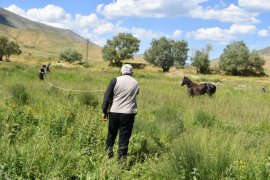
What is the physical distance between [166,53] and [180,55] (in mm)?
6833

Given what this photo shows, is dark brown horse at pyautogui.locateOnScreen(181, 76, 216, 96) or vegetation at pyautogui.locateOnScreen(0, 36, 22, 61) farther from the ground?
vegetation at pyautogui.locateOnScreen(0, 36, 22, 61)

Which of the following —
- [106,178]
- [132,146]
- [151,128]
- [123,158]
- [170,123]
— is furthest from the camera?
[170,123]

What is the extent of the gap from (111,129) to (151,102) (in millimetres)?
9562

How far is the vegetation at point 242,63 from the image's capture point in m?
87.4

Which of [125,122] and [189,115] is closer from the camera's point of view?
[125,122]

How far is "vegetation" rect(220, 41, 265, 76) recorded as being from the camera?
87.4 m

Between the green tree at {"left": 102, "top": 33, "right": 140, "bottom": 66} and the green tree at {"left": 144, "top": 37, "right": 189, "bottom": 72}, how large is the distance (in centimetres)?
413

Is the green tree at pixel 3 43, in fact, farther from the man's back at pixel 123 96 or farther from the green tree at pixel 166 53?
the man's back at pixel 123 96

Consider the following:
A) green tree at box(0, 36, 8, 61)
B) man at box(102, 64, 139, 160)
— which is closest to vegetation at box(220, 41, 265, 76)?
green tree at box(0, 36, 8, 61)

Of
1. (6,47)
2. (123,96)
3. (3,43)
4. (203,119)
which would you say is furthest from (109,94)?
(3,43)

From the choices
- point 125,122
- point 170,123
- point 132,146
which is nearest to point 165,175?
point 125,122

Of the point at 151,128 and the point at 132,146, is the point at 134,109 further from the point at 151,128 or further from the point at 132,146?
the point at 151,128

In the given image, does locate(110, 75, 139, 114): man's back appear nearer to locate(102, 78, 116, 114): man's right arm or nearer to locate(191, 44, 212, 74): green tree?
locate(102, 78, 116, 114): man's right arm

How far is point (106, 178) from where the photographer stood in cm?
511
